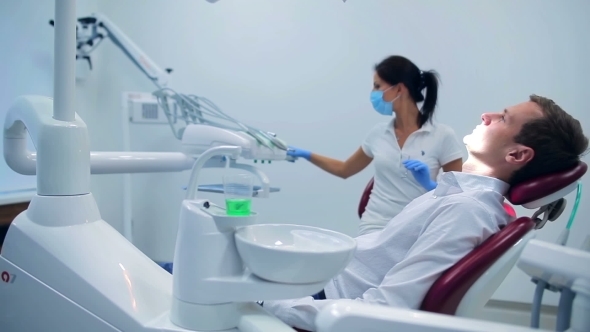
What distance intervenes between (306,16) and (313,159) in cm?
97

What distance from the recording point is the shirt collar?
3.62ft

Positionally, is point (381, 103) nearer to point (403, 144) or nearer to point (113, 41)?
point (403, 144)

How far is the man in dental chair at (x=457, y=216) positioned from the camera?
923 mm

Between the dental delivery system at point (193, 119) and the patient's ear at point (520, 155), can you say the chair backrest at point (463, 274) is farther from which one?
the dental delivery system at point (193, 119)

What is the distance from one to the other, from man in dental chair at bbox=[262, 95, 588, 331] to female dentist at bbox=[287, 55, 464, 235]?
644mm

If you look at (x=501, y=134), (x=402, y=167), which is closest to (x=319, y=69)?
(x=402, y=167)

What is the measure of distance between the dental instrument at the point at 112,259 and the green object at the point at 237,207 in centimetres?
2

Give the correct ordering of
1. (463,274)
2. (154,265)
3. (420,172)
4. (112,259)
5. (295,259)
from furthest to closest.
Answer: (420,172) < (154,265) < (112,259) < (463,274) < (295,259)

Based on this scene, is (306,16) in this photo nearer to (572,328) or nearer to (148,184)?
(148,184)

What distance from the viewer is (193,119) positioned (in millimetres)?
2291

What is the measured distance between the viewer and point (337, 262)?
0.78m

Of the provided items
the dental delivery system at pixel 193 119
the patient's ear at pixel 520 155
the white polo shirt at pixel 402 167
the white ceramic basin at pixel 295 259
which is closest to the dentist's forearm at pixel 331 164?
the dental delivery system at pixel 193 119

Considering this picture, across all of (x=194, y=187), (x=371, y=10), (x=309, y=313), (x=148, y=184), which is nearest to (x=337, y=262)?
(x=309, y=313)

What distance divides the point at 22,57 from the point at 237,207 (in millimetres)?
2135
